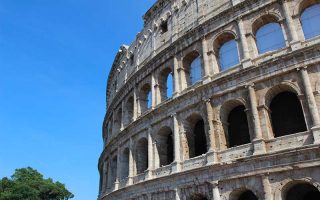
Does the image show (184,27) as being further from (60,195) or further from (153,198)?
(60,195)

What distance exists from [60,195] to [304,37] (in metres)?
30.5

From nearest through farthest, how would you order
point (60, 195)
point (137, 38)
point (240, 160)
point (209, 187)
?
point (240, 160), point (209, 187), point (137, 38), point (60, 195)

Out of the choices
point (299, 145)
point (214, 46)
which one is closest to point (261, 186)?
point (299, 145)

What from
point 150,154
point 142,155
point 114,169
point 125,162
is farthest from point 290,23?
point 114,169

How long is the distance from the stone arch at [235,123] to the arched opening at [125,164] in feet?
23.4

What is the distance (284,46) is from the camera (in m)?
12.5

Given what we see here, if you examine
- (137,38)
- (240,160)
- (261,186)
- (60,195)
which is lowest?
(261,186)

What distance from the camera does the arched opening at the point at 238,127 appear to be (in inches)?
510

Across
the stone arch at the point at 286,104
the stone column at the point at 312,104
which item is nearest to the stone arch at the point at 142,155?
the stone arch at the point at 286,104

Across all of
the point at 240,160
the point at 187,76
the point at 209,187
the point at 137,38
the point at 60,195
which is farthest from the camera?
the point at 60,195

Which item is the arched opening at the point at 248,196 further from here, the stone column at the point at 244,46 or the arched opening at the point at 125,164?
the arched opening at the point at 125,164

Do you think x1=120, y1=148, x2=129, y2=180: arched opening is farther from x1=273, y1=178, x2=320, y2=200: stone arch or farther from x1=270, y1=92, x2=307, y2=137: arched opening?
x1=273, y1=178, x2=320, y2=200: stone arch

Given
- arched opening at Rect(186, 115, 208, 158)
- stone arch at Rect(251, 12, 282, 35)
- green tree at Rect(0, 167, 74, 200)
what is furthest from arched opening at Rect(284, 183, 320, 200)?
green tree at Rect(0, 167, 74, 200)

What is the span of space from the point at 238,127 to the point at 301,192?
3402 mm
